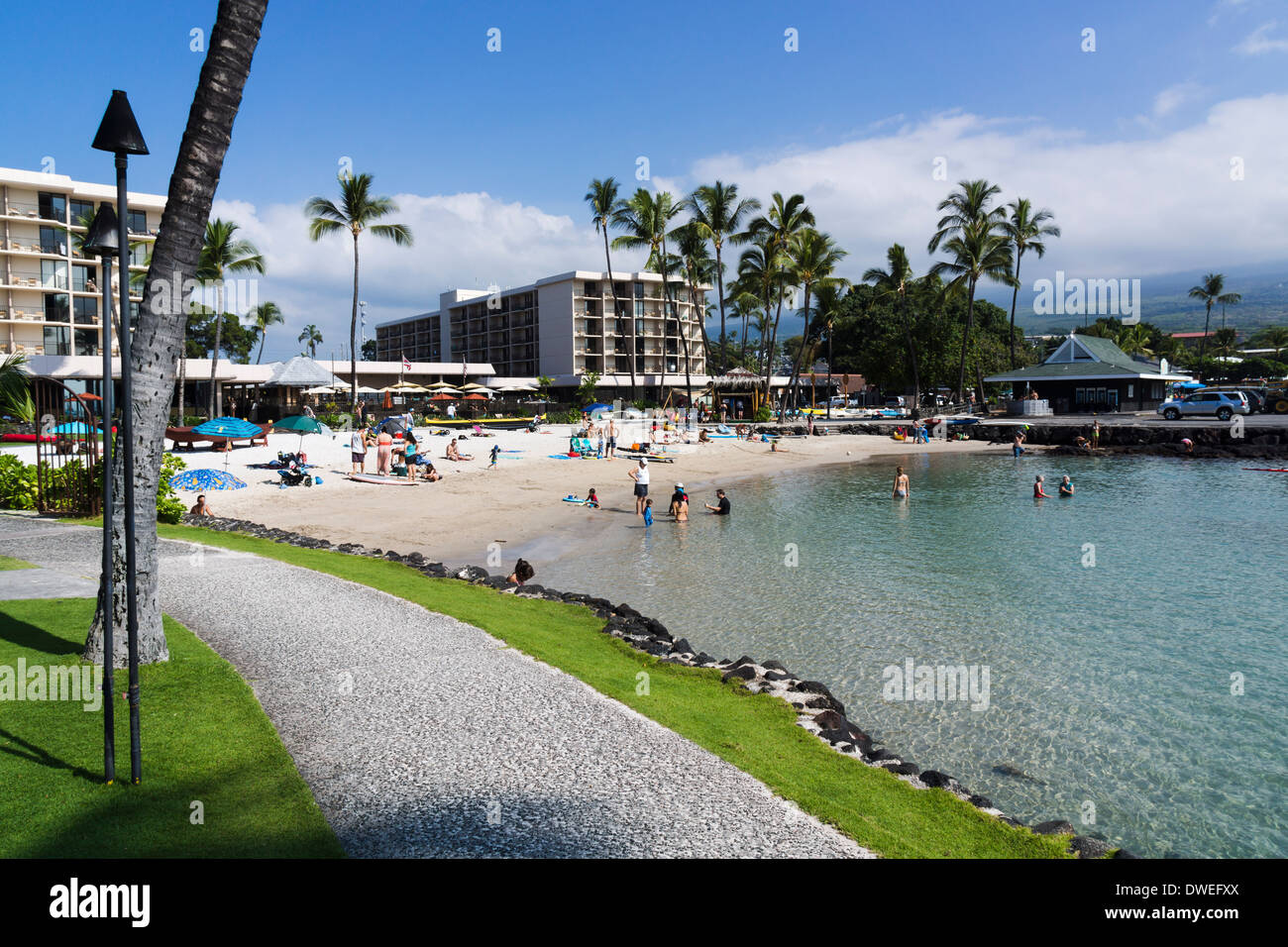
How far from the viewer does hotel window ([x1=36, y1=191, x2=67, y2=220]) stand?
194 feet

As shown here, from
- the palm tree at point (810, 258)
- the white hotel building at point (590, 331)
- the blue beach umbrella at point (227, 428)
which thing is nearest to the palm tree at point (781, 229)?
the palm tree at point (810, 258)

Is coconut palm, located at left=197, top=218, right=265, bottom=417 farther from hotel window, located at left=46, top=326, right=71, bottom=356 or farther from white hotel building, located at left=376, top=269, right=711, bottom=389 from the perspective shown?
white hotel building, located at left=376, top=269, right=711, bottom=389

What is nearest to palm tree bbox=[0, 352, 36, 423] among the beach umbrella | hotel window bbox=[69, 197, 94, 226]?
the beach umbrella

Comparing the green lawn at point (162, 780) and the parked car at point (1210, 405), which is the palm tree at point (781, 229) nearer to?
the parked car at point (1210, 405)

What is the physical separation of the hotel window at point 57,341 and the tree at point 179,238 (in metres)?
64.2

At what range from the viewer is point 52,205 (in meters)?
59.7

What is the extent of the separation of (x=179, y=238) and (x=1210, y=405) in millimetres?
61898

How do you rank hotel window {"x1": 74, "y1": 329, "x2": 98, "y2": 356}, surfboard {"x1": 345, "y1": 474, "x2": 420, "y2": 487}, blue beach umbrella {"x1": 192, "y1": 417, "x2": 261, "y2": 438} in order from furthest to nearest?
hotel window {"x1": 74, "y1": 329, "x2": 98, "y2": 356}
blue beach umbrella {"x1": 192, "y1": 417, "x2": 261, "y2": 438}
surfboard {"x1": 345, "y1": 474, "x2": 420, "y2": 487}

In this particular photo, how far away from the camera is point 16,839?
487 centimetres

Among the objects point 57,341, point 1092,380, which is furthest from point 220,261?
point 1092,380

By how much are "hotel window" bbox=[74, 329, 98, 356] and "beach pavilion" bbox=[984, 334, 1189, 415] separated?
72941 mm

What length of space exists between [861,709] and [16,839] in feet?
28.3

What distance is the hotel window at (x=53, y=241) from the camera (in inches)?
2318

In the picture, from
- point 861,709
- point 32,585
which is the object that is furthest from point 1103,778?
point 32,585
